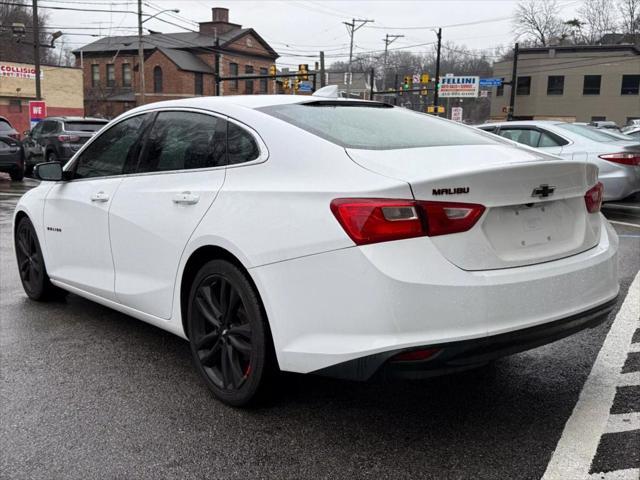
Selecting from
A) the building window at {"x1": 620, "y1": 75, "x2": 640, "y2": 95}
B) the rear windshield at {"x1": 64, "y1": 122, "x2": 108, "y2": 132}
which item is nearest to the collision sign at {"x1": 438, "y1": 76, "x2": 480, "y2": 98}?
the building window at {"x1": 620, "y1": 75, "x2": 640, "y2": 95}

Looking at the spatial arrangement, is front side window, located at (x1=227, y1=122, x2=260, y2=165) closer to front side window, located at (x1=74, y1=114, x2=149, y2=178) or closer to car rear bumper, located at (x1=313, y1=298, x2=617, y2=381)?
front side window, located at (x1=74, y1=114, x2=149, y2=178)

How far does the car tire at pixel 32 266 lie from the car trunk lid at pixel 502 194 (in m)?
3.32

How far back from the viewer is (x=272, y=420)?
3.14 m

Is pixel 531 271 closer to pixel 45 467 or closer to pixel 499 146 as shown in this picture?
pixel 499 146

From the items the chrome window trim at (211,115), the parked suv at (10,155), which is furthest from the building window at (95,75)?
the chrome window trim at (211,115)

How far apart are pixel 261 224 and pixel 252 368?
2.29 feet

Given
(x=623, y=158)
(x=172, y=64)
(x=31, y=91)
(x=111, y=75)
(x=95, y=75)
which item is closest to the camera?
(x=623, y=158)

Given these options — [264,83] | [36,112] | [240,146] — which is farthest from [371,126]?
[264,83]

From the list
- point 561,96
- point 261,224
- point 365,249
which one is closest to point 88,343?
point 261,224

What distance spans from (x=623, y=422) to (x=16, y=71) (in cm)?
4450

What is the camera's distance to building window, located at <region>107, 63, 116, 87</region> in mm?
64119

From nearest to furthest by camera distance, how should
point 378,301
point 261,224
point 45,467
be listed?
point 378,301, point 45,467, point 261,224

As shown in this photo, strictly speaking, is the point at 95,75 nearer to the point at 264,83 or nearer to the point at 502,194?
the point at 264,83

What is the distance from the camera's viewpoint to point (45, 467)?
273 cm
